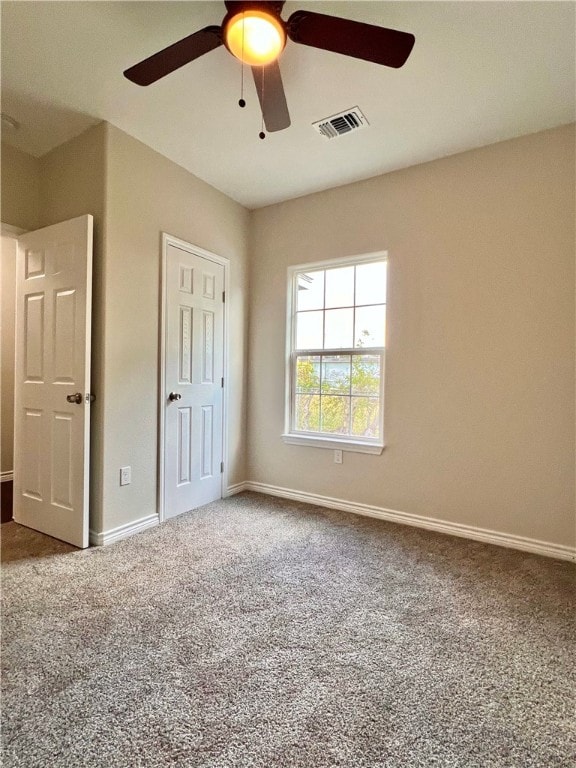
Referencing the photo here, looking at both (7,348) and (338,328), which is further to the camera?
(7,348)

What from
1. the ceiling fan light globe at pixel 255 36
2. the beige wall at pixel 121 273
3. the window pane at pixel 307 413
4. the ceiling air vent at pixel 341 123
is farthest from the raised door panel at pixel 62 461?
the ceiling air vent at pixel 341 123

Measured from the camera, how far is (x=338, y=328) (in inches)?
129

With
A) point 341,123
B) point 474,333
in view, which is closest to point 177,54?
point 341,123

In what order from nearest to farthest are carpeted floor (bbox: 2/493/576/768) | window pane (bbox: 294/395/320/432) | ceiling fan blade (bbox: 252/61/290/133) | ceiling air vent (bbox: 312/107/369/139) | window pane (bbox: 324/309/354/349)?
carpeted floor (bbox: 2/493/576/768) → ceiling fan blade (bbox: 252/61/290/133) → ceiling air vent (bbox: 312/107/369/139) → window pane (bbox: 324/309/354/349) → window pane (bbox: 294/395/320/432)

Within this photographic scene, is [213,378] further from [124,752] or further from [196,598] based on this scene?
[124,752]

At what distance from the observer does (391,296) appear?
9.65 ft

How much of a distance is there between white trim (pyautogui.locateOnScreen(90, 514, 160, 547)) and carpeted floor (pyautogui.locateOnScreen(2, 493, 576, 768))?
0.28 feet

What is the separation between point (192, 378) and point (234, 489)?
119 cm

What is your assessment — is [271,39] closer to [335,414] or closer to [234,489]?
[335,414]

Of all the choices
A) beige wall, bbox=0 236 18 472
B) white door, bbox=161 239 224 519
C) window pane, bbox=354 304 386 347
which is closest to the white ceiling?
white door, bbox=161 239 224 519

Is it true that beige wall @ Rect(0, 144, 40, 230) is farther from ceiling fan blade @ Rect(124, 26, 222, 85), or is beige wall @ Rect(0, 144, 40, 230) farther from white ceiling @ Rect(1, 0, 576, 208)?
ceiling fan blade @ Rect(124, 26, 222, 85)

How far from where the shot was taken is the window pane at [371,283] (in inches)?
120

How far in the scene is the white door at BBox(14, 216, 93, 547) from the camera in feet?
7.89

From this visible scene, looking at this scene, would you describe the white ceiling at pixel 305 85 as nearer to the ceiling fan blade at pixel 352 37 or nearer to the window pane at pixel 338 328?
the ceiling fan blade at pixel 352 37
